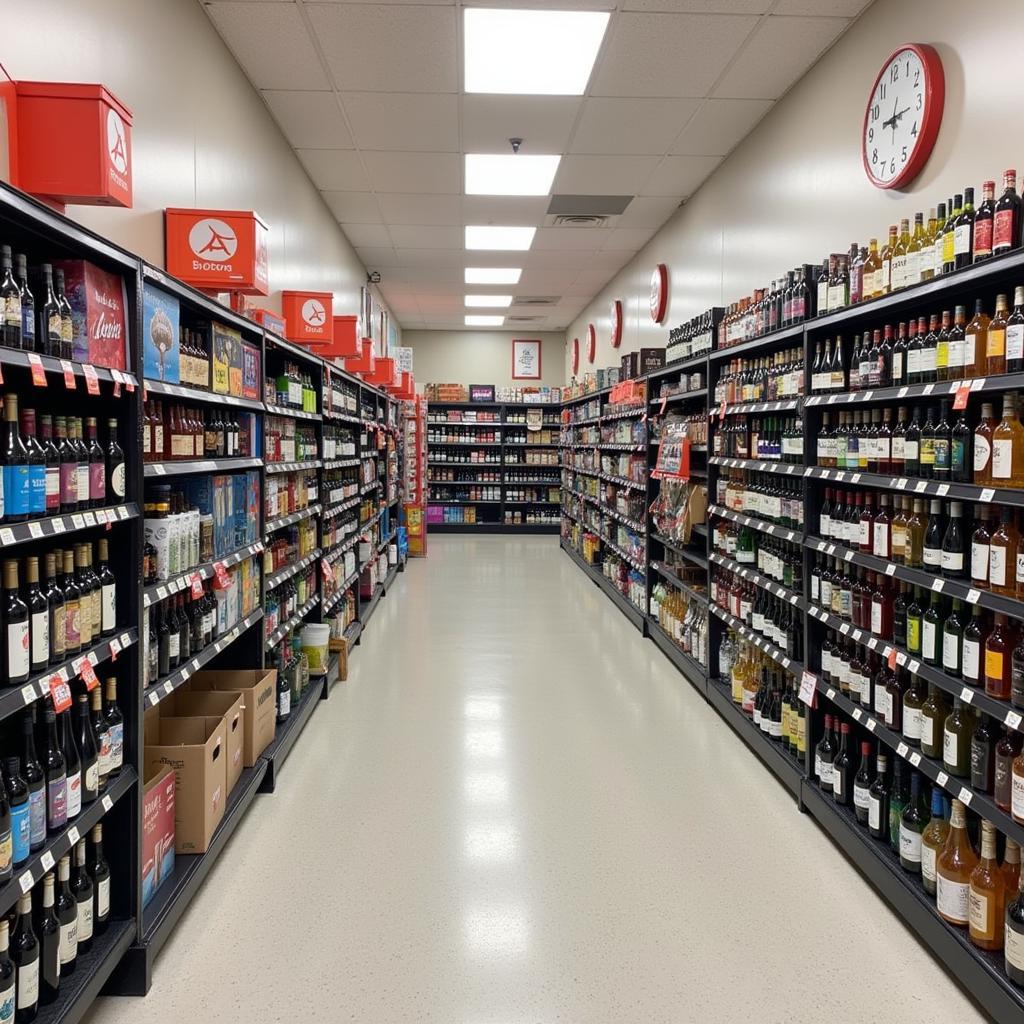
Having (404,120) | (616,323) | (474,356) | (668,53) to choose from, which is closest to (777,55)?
(668,53)

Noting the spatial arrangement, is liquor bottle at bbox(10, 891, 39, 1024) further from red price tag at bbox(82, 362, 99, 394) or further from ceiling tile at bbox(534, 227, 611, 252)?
ceiling tile at bbox(534, 227, 611, 252)

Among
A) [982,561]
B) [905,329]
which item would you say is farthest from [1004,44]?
[982,561]

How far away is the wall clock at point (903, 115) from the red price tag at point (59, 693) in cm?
389

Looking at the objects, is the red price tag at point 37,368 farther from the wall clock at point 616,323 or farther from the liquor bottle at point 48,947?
the wall clock at point 616,323

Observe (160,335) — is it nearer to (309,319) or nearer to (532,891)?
(532,891)

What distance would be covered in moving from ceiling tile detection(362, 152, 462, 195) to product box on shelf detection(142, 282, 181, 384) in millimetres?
4271

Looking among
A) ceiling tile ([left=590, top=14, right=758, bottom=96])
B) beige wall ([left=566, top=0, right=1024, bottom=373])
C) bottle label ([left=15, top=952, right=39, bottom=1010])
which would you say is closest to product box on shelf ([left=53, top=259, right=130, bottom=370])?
bottle label ([left=15, top=952, right=39, bottom=1010])

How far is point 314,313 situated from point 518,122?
202 cm

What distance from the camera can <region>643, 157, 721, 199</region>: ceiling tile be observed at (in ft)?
21.7

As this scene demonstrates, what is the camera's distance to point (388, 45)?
467 cm

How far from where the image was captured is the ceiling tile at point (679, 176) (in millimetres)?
6609

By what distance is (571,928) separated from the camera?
2.72 m

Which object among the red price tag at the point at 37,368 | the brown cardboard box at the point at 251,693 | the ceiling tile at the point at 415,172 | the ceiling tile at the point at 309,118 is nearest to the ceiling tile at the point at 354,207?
the ceiling tile at the point at 415,172

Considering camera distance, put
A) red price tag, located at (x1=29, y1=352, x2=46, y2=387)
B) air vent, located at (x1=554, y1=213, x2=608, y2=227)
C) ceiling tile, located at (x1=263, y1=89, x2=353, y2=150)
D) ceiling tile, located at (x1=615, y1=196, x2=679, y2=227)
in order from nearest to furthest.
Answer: red price tag, located at (x1=29, y1=352, x2=46, y2=387)
ceiling tile, located at (x1=263, y1=89, x2=353, y2=150)
ceiling tile, located at (x1=615, y1=196, x2=679, y2=227)
air vent, located at (x1=554, y1=213, x2=608, y2=227)
